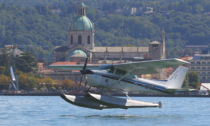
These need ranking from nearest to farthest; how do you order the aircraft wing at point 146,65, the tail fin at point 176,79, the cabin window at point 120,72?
A: 1. the aircraft wing at point 146,65
2. the cabin window at point 120,72
3. the tail fin at point 176,79

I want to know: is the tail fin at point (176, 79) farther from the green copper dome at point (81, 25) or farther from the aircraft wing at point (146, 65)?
the green copper dome at point (81, 25)

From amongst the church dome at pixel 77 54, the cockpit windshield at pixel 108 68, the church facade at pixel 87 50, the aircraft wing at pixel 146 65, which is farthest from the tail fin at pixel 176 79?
the church facade at pixel 87 50

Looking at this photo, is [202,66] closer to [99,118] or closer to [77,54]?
[77,54]

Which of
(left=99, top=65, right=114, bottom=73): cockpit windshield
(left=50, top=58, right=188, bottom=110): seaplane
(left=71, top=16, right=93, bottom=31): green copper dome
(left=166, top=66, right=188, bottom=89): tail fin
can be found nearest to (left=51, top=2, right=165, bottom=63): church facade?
(left=71, top=16, right=93, bottom=31): green copper dome

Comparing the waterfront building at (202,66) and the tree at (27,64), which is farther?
the waterfront building at (202,66)

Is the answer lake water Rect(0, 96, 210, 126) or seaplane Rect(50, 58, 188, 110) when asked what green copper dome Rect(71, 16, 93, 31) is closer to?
lake water Rect(0, 96, 210, 126)

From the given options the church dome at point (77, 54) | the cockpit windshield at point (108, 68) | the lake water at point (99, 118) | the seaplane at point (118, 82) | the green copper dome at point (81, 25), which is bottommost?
the lake water at point (99, 118)

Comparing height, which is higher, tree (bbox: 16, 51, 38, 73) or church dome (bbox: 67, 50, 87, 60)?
church dome (bbox: 67, 50, 87, 60)

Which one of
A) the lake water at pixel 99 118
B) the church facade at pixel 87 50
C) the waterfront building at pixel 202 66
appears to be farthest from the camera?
the church facade at pixel 87 50

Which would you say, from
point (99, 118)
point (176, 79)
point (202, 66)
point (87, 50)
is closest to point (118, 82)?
point (99, 118)

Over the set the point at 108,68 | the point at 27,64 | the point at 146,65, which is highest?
the point at 146,65

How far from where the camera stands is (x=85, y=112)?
60594 mm

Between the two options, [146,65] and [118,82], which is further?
[118,82]

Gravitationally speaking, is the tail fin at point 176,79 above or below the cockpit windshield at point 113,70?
below
